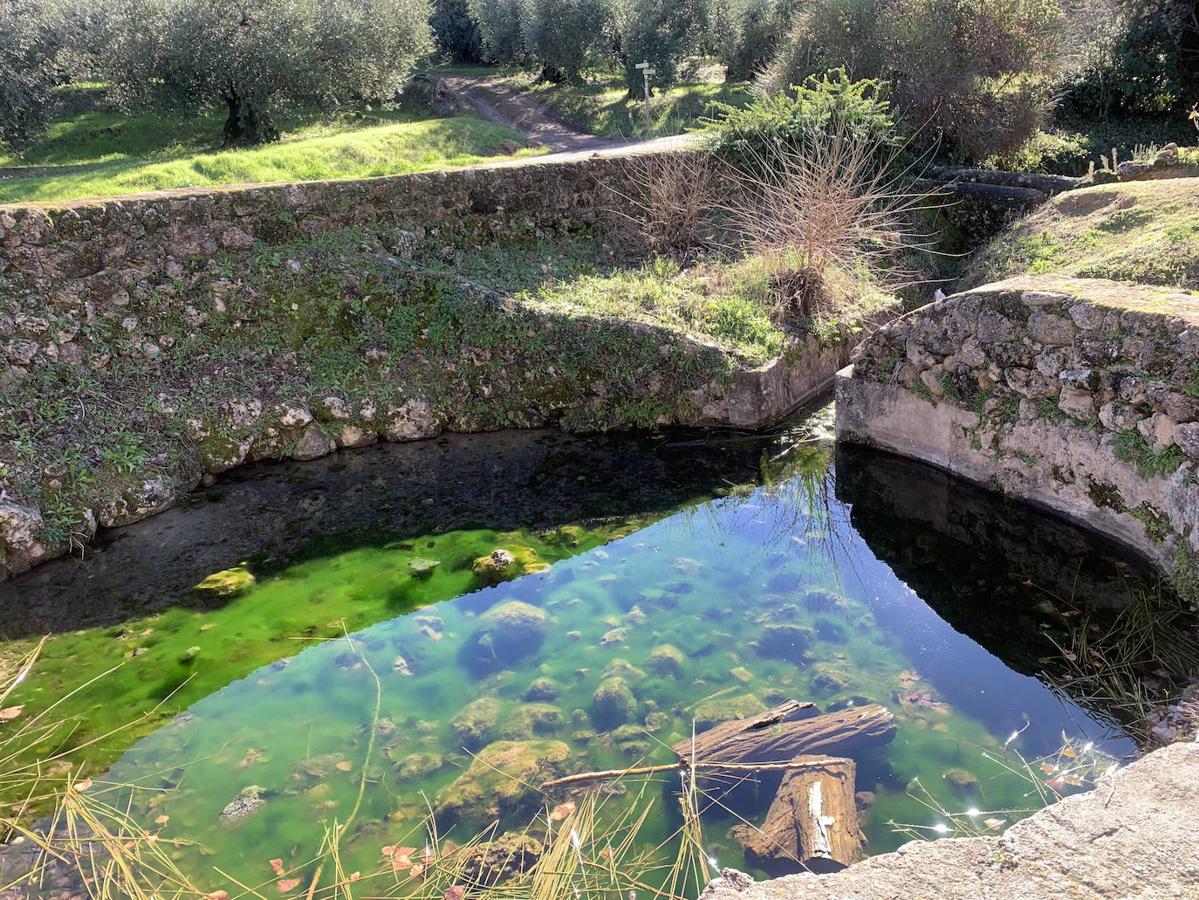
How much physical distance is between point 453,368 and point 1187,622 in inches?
334

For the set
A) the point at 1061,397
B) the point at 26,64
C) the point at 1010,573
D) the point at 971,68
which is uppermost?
the point at 26,64

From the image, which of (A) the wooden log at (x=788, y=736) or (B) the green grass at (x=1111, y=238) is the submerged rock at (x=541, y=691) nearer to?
(A) the wooden log at (x=788, y=736)

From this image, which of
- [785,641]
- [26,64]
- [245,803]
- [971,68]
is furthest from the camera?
[26,64]

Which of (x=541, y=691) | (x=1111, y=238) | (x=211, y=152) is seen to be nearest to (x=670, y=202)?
(x=1111, y=238)

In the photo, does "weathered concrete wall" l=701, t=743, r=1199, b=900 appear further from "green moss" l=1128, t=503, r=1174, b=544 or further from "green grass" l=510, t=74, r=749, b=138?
"green grass" l=510, t=74, r=749, b=138

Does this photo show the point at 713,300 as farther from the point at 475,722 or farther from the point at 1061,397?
the point at 475,722

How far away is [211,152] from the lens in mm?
20812

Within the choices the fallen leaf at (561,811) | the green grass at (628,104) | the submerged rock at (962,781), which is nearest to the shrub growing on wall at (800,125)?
the green grass at (628,104)

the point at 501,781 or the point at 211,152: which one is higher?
the point at 211,152

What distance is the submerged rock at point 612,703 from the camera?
5.96m

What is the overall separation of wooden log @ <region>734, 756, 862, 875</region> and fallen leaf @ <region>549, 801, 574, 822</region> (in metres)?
1.05

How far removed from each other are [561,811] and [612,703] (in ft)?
3.65

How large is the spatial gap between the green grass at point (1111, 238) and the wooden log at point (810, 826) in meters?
7.44

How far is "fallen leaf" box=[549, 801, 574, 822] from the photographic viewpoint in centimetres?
507
